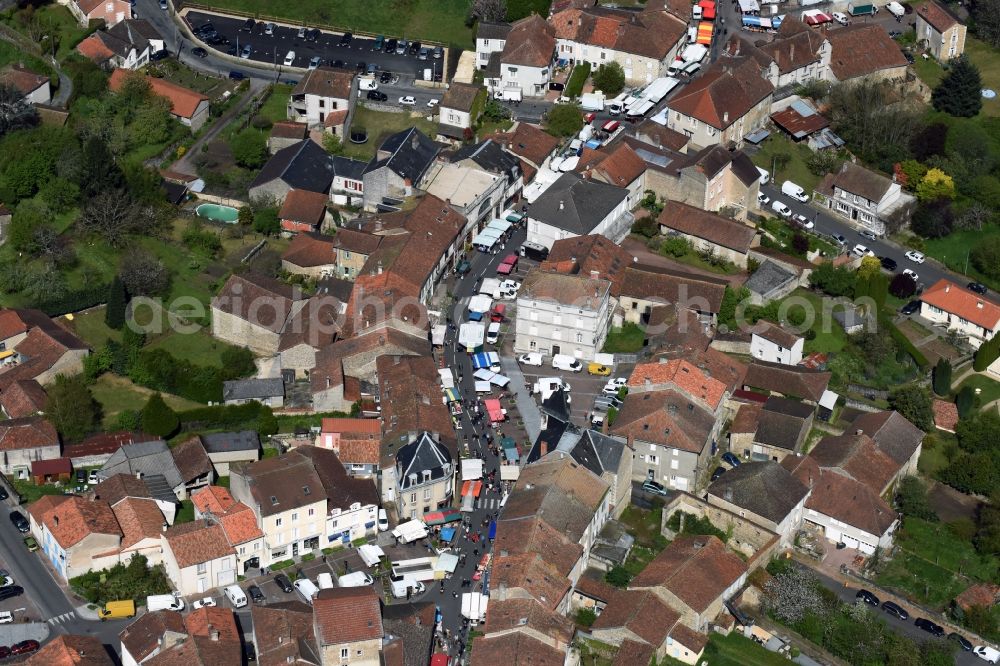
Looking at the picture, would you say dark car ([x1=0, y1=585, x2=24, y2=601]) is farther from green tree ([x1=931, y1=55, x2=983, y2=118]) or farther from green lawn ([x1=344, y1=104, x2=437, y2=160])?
green tree ([x1=931, y1=55, x2=983, y2=118])

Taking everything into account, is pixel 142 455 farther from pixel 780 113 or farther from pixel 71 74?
pixel 780 113

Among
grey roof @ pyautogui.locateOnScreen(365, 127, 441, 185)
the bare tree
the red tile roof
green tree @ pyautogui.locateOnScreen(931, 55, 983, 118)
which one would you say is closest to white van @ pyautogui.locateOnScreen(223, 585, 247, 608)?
grey roof @ pyautogui.locateOnScreen(365, 127, 441, 185)

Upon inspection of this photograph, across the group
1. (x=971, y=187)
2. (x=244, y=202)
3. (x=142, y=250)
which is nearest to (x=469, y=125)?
(x=244, y=202)

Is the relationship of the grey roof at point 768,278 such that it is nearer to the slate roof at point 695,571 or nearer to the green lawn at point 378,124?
the slate roof at point 695,571

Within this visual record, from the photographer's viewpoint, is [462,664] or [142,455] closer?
[462,664]

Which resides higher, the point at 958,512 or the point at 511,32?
the point at 511,32

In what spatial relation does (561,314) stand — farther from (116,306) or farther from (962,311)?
(116,306)
